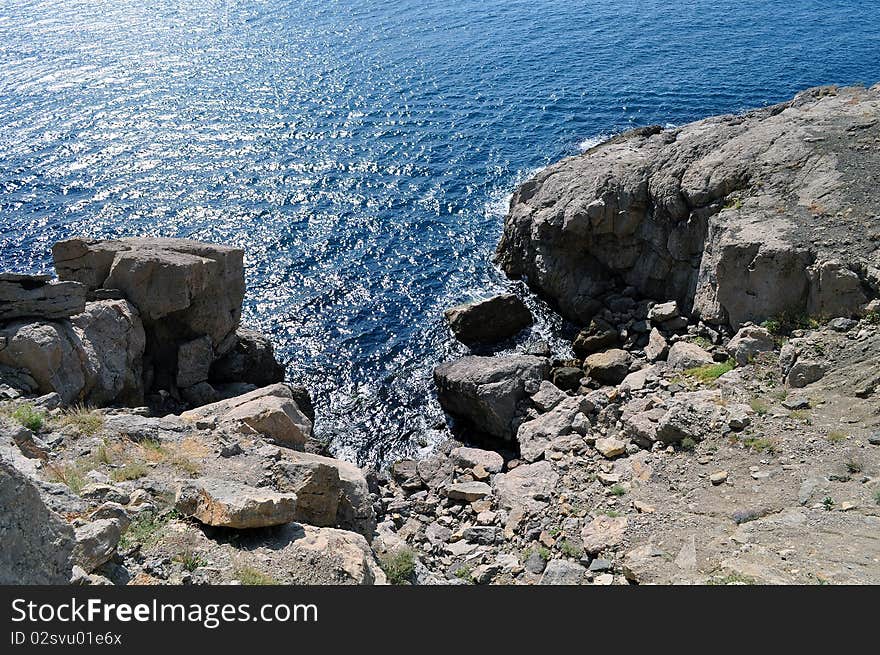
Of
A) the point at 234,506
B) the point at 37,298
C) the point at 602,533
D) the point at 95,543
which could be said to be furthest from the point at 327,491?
the point at 37,298

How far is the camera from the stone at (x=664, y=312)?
111 feet

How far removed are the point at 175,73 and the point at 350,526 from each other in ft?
204

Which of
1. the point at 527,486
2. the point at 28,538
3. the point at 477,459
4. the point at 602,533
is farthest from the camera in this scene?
the point at 477,459

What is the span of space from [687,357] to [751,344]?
2.70 metres

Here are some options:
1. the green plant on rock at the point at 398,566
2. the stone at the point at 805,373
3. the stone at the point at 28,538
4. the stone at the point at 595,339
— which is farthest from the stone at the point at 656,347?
the stone at the point at 28,538

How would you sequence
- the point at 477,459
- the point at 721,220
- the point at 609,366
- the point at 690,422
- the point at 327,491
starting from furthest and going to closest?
the point at 609,366, the point at 721,220, the point at 477,459, the point at 690,422, the point at 327,491

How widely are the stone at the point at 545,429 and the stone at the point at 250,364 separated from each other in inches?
404

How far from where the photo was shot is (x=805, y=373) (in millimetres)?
24188

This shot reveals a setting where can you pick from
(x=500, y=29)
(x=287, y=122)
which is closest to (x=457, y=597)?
(x=287, y=122)

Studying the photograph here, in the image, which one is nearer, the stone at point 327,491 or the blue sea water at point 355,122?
the stone at point 327,491

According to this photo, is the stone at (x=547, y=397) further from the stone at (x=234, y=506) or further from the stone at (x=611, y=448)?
the stone at (x=234, y=506)

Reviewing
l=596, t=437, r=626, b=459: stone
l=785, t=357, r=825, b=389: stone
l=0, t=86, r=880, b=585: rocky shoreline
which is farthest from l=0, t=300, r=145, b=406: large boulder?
l=785, t=357, r=825, b=389: stone

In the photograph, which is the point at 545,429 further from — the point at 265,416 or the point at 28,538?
the point at 28,538

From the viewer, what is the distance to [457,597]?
11469 millimetres
